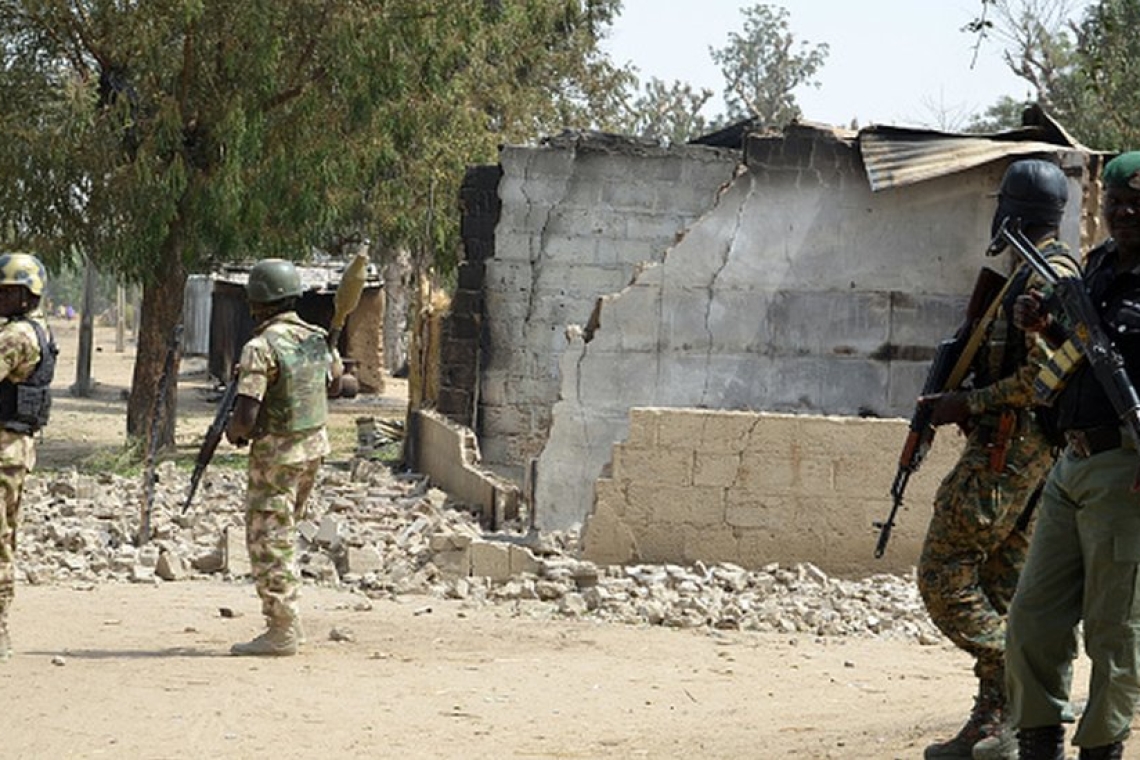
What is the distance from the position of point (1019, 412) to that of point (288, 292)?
11.5 ft

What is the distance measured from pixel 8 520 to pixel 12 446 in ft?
0.97

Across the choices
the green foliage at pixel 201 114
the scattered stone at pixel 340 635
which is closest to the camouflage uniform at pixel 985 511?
the scattered stone at pixel 340 635

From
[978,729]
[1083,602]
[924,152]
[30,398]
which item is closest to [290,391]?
[30,398]

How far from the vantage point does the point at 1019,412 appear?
5.70 metres

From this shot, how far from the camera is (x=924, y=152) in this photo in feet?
43.3

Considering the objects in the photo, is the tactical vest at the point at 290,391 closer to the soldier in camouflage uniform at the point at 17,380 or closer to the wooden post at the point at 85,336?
the soldier in camouflage uniform at the point at 17,380

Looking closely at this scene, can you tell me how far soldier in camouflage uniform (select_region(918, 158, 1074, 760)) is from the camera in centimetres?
570

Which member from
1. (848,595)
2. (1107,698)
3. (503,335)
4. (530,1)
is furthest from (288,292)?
(530,1)

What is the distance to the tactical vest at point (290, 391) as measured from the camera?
26.3 feet

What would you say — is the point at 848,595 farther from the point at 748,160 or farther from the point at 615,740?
the point at 748,160

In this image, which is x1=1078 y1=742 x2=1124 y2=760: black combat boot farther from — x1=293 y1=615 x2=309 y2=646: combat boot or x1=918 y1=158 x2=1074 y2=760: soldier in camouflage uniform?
x1=293 y1=615 x2=309 y2=646: combat boot

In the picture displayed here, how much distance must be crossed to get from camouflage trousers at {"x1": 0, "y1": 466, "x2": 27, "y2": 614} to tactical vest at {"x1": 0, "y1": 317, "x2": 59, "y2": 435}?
0.18 m

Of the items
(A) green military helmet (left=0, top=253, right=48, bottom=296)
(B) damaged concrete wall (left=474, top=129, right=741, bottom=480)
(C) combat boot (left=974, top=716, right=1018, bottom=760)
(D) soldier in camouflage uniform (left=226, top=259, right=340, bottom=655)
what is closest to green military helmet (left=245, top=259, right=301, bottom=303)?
(D) soldier in camouflage uniform (left=226, top=259, right=340, bottom=655)

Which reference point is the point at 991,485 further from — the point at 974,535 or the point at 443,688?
the point at 443,688
